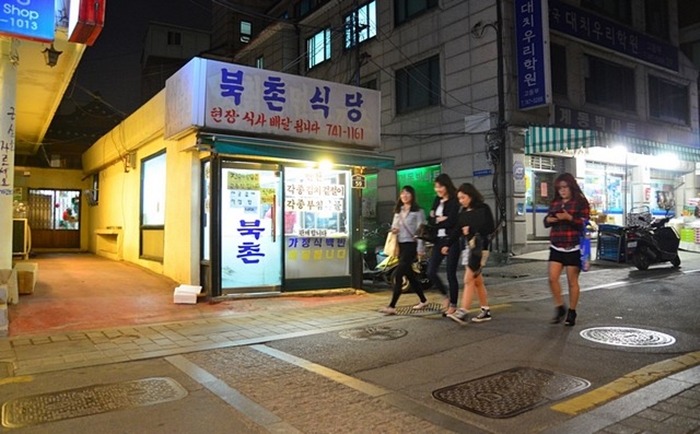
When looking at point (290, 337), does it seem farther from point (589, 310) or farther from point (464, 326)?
point (589, 310)

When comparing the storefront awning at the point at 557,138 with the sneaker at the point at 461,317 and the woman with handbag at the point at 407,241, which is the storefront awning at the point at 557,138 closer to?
the woman with handbag at the point at 407,241

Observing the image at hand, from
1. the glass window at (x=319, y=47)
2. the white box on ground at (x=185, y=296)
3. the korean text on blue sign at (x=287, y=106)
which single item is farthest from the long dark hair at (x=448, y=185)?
the glass window at (x=319, y=47)

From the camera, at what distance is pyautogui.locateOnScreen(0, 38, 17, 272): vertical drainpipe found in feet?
23.8

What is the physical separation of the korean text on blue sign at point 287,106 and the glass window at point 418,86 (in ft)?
27.2

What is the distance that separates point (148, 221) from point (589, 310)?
9.80m

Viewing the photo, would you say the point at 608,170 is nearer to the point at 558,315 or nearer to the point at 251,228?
the point at 558,315

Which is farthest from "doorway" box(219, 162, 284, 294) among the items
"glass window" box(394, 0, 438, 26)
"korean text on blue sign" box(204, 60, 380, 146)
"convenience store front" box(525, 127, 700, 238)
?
"glass window" box(394, 0, 438, 26)

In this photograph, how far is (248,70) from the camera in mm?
8711

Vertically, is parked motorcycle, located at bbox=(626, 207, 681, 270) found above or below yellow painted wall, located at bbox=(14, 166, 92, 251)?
below

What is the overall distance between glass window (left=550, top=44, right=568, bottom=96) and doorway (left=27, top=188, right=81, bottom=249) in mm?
17726

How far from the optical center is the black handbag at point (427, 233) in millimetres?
7305

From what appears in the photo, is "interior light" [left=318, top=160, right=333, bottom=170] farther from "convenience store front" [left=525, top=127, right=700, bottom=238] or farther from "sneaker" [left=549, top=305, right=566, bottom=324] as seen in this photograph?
"convenience store front" [left=525, top=127, right=700, bottom=238]

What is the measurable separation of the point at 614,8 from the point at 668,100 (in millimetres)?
5467

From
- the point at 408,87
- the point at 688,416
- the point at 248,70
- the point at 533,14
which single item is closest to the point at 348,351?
the point at 688,416
